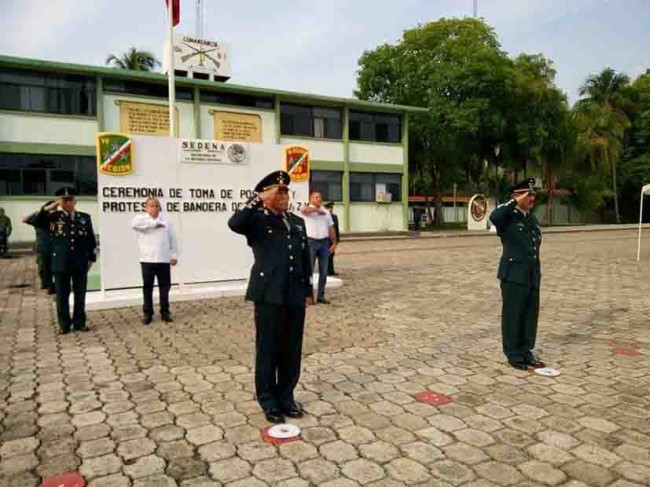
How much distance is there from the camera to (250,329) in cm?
693

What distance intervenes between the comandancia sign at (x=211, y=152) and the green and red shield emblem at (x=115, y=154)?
2.80 ft

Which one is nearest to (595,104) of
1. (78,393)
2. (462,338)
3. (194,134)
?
(194,134)

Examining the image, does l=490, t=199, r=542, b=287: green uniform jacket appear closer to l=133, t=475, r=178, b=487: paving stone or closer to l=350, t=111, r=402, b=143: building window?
l=133, t=475, r=178, b=487: paving stone

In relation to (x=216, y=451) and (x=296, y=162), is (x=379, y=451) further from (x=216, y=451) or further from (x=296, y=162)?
(x=296, y=162)

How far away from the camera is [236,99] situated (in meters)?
26.5

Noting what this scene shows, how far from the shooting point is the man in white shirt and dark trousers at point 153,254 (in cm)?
735

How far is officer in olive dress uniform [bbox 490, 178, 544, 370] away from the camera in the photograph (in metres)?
5.15

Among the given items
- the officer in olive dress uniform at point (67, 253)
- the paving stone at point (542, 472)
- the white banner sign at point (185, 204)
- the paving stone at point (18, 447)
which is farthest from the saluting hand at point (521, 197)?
the white banner sign at point (185, 204)

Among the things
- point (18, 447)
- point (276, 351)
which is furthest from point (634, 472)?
point (18, 447)

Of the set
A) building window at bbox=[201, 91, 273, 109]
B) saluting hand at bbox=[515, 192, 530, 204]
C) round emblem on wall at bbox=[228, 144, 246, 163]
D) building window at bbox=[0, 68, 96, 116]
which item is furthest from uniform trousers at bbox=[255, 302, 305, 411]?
building window at bbox=[201, 91, 273, 109]

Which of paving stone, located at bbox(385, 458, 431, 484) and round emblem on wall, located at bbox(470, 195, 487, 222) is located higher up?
round emblem on wall, located at bbox(470, 195, 487, 222)

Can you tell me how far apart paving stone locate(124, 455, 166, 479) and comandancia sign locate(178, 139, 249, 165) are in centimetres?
Result: 662

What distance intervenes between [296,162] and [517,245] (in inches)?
233

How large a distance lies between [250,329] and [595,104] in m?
48.1
